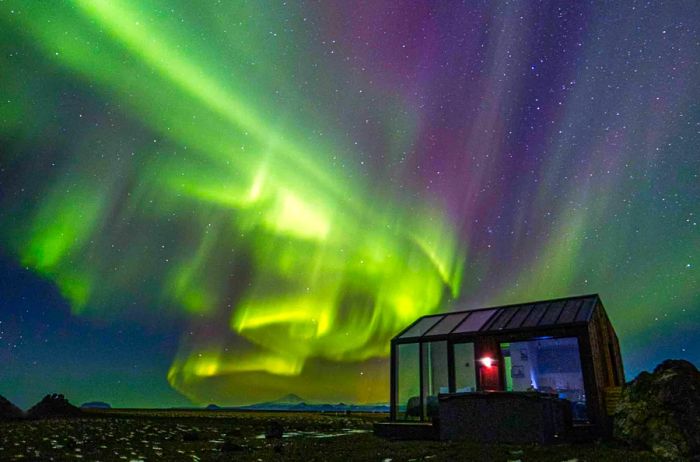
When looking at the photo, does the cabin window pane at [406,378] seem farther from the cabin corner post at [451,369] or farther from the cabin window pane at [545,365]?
the cabin window pane at [545,365]

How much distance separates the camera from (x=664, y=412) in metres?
12.8

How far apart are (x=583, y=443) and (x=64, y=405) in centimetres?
4213

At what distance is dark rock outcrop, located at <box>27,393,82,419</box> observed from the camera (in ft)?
119

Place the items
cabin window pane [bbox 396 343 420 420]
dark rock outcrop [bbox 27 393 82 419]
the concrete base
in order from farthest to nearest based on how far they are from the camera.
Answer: dark rock outcrop [bbox 27 393 82 419]
cabin window pane [bbox 396 343 420 420]
the concrete base

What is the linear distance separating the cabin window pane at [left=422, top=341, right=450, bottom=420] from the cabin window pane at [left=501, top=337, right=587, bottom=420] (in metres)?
10.5

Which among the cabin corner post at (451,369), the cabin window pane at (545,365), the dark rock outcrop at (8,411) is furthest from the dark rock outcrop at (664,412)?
the dark rock outcrop at (8,411)

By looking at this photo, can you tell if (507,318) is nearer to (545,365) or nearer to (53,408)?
(545,365)

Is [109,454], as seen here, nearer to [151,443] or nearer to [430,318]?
[151,443]

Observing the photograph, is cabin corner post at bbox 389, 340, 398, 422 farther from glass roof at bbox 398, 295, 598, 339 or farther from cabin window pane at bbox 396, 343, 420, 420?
glass roof at bbox 398, 295, 598, 339

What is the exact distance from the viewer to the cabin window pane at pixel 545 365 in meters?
30.0

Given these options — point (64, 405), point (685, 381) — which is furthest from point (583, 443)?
point (64, 405)

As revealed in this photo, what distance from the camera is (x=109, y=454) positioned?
1195cm

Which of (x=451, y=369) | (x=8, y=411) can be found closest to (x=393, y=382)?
(x=451, y=369)

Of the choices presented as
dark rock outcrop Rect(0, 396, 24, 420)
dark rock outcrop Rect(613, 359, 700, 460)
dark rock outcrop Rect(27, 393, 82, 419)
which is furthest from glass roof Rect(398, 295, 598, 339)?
dark rock outcrop Rect(27, 393, 82, 419)
